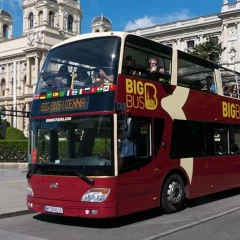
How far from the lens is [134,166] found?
794 cm

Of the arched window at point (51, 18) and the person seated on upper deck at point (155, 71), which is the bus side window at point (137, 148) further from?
the arched window at point (51, 18)

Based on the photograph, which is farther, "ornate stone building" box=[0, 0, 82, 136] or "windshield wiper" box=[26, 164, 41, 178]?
"ornate stone building" box=[0, 0, 82, 136]

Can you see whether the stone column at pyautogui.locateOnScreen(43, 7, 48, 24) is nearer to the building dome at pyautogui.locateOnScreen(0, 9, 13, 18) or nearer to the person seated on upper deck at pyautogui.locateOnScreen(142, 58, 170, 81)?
the building dome at pyautogui.locateOnScreen(0, 9, 13, 18)

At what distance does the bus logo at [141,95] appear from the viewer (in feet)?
26.3

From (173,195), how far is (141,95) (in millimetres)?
2407

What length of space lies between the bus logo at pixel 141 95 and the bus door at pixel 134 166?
299 mm

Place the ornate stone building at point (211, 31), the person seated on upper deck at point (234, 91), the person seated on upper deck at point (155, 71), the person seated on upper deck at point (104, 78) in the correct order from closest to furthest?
the person seated on upper deck at point (104, 78), the person seated on upper deck at point (155, 71), the person seated on upper deck at point (234, 91), the ornate stone building at point (211, 31)

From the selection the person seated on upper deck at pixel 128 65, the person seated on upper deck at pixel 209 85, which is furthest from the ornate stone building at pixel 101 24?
the person seated on upper deck at pixel 128 65

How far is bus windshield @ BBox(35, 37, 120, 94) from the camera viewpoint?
7930 mm

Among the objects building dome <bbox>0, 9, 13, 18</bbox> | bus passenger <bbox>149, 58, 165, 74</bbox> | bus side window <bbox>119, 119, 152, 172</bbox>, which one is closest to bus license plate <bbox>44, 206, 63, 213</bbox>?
bus side window <bbox>119, 119, 152, 172</bbox>

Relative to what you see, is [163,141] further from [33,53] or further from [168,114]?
[33,53]

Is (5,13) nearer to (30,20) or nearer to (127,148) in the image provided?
(30,20)

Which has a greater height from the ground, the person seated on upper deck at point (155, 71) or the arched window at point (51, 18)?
the arched window at point (51, 18)

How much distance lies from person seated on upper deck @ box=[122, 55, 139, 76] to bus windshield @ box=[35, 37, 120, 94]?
0.23 m
